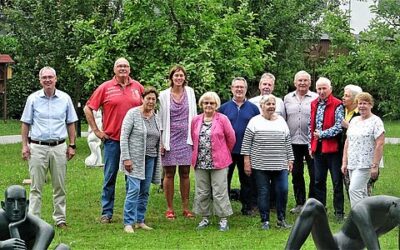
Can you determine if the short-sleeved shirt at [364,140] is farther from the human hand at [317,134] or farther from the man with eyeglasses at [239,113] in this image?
the man with eyeglasses at [239,113]

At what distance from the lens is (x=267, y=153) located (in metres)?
9.72

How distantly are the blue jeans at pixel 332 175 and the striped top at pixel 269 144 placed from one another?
25.2 inches

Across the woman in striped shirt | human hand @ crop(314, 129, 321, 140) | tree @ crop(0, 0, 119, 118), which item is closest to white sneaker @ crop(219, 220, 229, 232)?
the woman in striped shirt

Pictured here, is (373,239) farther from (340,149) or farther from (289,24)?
(289,24)

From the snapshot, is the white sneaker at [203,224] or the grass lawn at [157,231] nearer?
the grass lawn at [157,231]

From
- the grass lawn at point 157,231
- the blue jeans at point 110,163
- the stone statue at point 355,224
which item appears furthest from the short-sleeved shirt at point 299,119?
the stone statue at point 355,224

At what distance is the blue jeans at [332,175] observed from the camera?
33.4 feet

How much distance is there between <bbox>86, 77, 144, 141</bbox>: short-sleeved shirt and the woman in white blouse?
2.62 metres

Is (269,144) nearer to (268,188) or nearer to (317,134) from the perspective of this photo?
(268,188)

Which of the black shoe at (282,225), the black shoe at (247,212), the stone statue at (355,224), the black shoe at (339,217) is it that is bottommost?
the black shoe at (247,212)

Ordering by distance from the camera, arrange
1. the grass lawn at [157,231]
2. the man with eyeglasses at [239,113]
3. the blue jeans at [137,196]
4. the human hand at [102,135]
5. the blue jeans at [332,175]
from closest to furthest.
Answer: the grass lawn at [157,231] < the blue jeans at [137,196] < the human hand at [102,135] < the blue jeans at [332,175] < the man with eyeglasses at [239,113]

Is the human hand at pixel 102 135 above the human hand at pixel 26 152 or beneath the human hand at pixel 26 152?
above

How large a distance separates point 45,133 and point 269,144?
261 cm

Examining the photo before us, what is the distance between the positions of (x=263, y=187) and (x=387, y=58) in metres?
4.08
